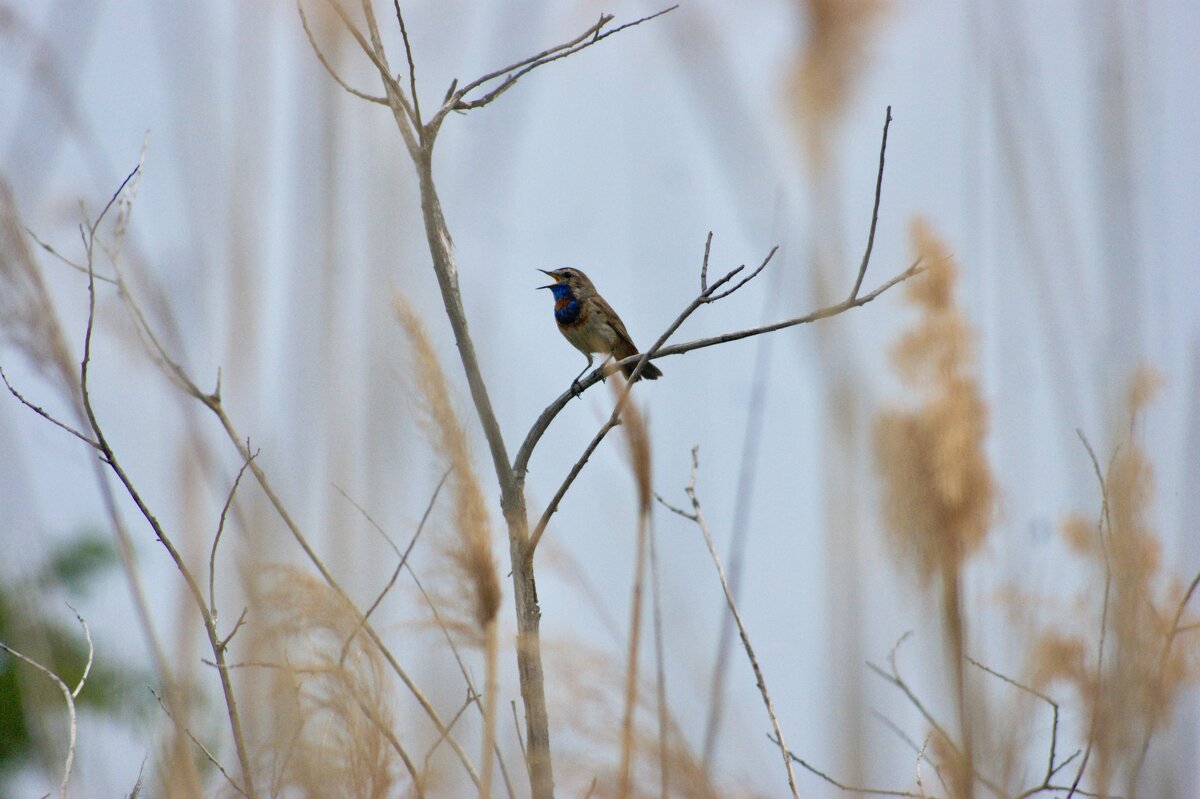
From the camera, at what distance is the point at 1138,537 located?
74.7 inches

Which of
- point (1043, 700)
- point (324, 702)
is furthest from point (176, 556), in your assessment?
point (1043, 700)

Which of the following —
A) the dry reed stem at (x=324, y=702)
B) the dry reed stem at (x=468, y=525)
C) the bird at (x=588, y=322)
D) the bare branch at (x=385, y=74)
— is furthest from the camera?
the bird at (x=588, y=322)

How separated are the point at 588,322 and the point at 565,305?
0.60ft

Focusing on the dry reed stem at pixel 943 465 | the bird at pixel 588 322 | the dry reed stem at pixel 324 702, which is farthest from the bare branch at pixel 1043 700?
the bird at pixel 588 322

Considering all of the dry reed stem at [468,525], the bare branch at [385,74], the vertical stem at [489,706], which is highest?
the bare branch at [385,74]

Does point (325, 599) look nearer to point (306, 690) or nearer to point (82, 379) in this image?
point (306, 690)

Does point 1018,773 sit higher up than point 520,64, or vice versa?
point 520,64

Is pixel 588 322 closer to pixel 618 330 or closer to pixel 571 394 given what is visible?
pixel 618 330

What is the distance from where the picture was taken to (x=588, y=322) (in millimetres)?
5801

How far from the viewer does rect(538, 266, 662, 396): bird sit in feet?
19.0

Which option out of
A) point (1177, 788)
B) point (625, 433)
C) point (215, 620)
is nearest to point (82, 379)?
point (215, 620)

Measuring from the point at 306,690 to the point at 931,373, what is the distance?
124cm

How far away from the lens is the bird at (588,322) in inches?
228

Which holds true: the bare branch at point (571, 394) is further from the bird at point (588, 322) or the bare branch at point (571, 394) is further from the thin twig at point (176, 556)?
the bird at point (588, 322)
